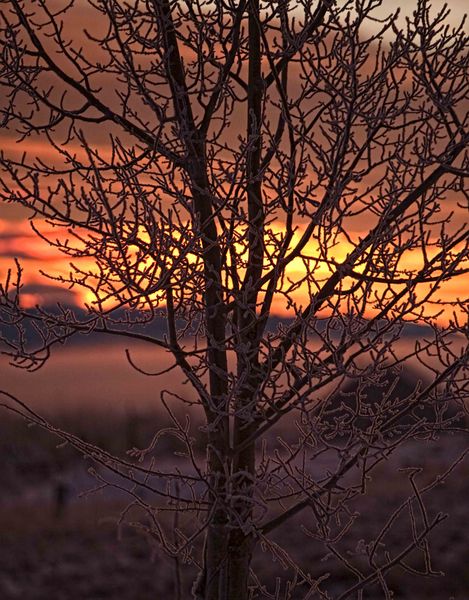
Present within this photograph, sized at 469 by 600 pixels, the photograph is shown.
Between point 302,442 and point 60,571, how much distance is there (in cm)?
823

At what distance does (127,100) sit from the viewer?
5227 mm

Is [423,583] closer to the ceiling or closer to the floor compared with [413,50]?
closer to the floor

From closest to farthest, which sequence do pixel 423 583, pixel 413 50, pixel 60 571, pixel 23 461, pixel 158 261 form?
pixel 158 261 < pixel 413 50 < pixel 423 583 < pixel 60 571 < pixel 23 461

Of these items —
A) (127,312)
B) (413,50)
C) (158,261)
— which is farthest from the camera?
(127,312)

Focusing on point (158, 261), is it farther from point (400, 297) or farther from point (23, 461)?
point (23, 461)

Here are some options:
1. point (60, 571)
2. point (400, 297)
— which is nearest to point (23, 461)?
point (60, 571)

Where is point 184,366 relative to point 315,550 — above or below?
above

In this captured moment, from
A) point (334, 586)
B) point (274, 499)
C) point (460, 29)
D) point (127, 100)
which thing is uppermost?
point (460, 29)

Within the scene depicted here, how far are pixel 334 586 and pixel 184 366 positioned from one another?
7598mm

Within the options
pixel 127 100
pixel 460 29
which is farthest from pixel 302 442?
pixel 460 29

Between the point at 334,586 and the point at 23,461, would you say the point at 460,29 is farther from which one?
the point at 23,461

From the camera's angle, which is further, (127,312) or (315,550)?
(315,550)

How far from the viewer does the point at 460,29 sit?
5.23m

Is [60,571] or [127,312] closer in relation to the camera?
[127,312]
